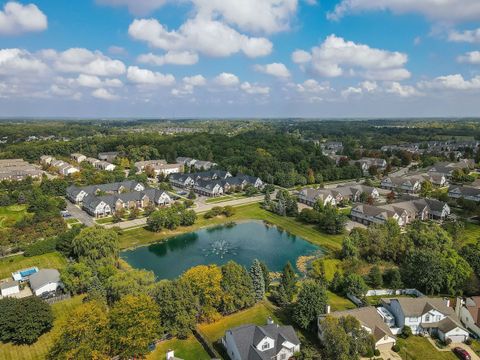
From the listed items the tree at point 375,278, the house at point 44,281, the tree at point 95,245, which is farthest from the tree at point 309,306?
the house at point 44,281

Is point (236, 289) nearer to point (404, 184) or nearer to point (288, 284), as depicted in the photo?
point (288, 284)

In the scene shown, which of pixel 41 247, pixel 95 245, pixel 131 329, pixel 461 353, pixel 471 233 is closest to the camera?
pixel 131 329

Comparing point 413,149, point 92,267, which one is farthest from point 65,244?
point 413,149

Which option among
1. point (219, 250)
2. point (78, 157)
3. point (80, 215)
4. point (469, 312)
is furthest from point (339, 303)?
point (78, 157)

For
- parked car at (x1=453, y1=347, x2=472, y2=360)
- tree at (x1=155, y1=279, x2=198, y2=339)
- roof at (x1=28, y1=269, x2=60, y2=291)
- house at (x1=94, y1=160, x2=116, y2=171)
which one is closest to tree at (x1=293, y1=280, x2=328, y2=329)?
tree at (x1=155, y1=279, x2=198, y2=339)

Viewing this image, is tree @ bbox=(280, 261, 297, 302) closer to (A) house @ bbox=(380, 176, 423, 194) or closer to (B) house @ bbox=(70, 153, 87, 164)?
(A) house @ bbox=(380, 176, 423, 194)

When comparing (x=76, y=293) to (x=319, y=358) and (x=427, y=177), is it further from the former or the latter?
(x=427, y=177)
